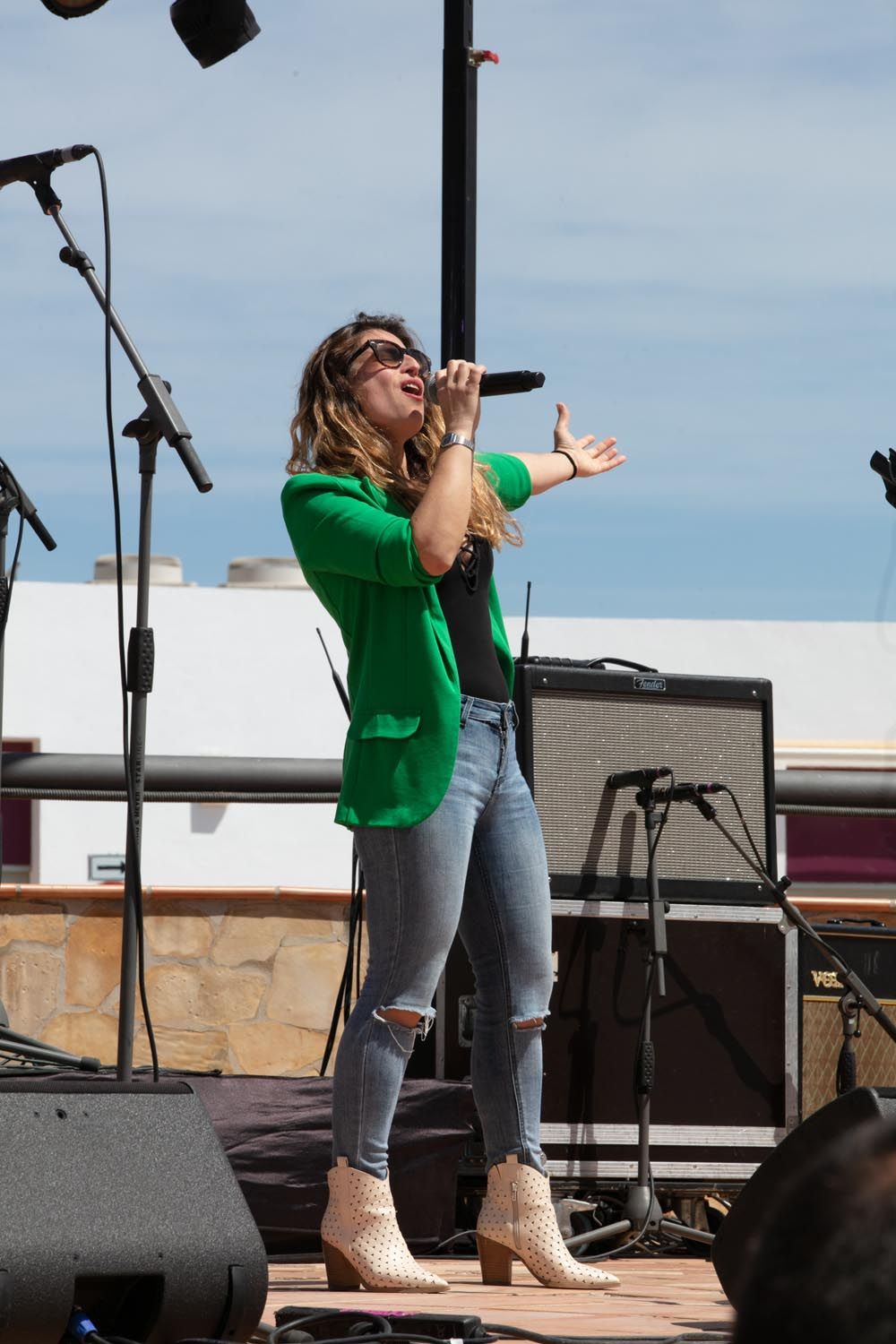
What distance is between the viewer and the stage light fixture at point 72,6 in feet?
11.0

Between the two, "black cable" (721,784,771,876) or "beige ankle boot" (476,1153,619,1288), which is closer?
"beige ankle boot" (476,1153,619,1288)

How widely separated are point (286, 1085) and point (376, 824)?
87cm

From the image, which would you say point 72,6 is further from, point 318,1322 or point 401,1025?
point 318,1322

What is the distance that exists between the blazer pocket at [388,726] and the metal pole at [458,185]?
0.74 meters

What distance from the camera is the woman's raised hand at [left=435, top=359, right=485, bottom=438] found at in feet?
8.73

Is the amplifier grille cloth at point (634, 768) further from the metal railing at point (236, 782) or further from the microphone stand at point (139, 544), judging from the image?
the microphone stand at point (139, 544)

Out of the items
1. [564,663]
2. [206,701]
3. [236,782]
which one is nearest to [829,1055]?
[564,663]

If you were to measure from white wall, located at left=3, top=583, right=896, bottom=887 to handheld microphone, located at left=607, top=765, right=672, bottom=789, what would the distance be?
42.2 feet

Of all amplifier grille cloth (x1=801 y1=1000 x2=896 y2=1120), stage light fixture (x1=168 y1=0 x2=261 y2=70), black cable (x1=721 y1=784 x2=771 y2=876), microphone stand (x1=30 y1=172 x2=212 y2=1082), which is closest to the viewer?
microphone stand (x1=30 y1=172 x2=212 y2=1082)

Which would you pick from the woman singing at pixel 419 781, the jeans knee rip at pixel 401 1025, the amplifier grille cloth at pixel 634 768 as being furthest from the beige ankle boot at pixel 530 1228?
the amplifier grille cloth at pixel 634 768

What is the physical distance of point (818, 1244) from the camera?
25.2 inches

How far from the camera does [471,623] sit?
9.04ft

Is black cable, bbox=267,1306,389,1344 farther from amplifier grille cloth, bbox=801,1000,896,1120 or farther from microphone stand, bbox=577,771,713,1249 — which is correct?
amplifier grille cloth, bbox=801,1000,896,1120

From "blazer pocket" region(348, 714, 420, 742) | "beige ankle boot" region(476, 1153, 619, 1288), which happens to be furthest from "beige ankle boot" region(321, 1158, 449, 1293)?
"blazer pocket" region(348, 714, 420, 742)
